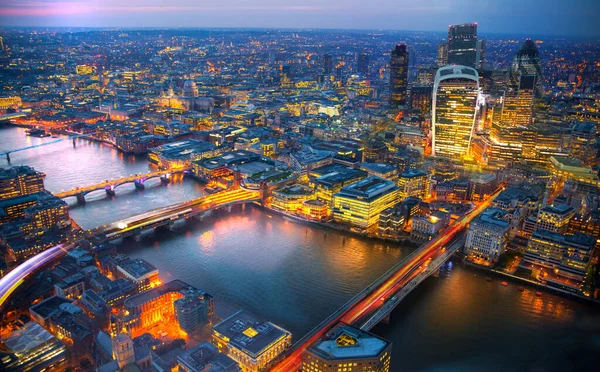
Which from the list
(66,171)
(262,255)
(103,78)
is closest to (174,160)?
(66,171)

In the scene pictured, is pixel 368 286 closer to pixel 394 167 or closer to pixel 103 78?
pixel 394 167

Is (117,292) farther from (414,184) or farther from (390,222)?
(414,184)

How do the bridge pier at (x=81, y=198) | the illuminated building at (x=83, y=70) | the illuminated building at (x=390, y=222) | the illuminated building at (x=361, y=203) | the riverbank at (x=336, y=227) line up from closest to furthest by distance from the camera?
the riverbank at (x=336, y=227) → the illuminated building at (x=390, y=222) → the illuminated building at (x=361, y=203) → the bridge pier at (x=81, y=198) → the illuminated building at (x=83, y=70)

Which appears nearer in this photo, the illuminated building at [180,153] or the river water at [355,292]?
the river water at [355,292]

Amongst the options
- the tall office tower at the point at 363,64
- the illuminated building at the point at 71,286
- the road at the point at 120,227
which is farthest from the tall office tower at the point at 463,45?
the illuminated building at the point at 71,286

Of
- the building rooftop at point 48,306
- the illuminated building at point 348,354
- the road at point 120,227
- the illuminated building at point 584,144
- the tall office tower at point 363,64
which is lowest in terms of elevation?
the building rooftop at point 48,306

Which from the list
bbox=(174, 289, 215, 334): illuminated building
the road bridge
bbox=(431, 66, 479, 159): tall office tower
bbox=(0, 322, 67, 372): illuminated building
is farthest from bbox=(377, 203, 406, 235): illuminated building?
the road bridge

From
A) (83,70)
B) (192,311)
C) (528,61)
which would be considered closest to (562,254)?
(192,311)

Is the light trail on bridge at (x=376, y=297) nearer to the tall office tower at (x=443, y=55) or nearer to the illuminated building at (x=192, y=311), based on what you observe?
the illuminated building at (x=192, y=311)
